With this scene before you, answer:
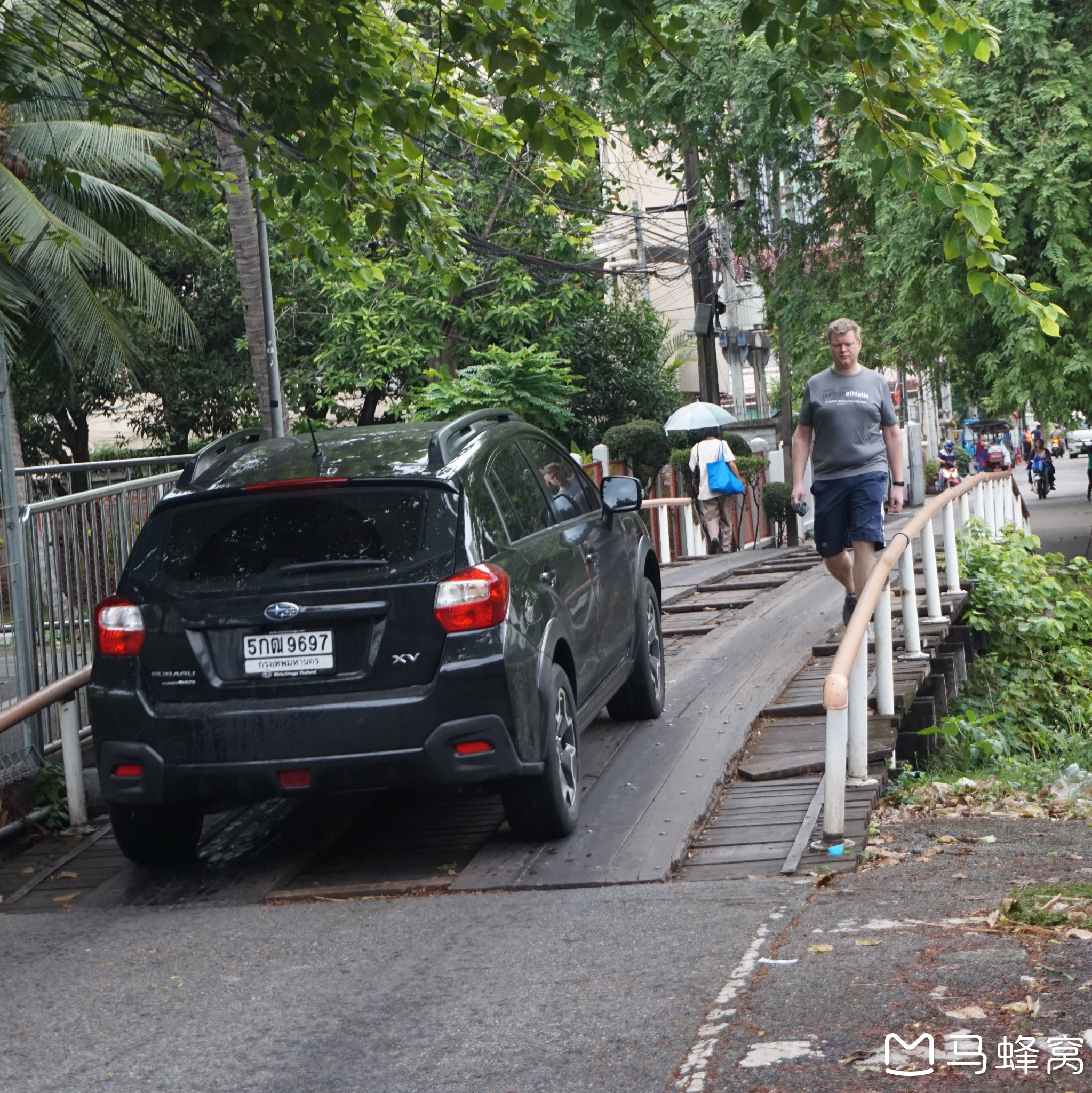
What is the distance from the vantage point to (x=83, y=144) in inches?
731

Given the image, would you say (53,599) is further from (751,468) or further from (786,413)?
(786,413)

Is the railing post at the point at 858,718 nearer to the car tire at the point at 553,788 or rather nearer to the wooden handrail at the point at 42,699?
the car tire at the point at 553,788

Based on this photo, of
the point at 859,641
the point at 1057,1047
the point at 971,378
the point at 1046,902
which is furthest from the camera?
the point at 971,378

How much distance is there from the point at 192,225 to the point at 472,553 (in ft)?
65.1

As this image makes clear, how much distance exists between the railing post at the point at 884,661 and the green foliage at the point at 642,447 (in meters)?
16.7

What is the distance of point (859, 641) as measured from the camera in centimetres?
637

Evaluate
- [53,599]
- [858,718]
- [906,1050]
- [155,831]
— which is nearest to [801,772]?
[858,718]

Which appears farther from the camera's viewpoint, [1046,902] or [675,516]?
[675,516]

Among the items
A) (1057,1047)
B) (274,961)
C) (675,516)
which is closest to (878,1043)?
(1057,1047)

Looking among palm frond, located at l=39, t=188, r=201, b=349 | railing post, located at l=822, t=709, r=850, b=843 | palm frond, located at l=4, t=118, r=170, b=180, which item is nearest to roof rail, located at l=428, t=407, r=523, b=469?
railing post, located at l=822, t=709, r=850, b=843

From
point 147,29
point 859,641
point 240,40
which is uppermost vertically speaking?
point 147,29

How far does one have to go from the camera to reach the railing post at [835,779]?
5867 mm

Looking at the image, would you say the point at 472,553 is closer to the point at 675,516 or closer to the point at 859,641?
the point at 859,641

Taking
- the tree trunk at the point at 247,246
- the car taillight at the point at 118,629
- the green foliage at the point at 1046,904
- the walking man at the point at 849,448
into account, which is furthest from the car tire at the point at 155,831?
the tree trunk at the point at 247,246
